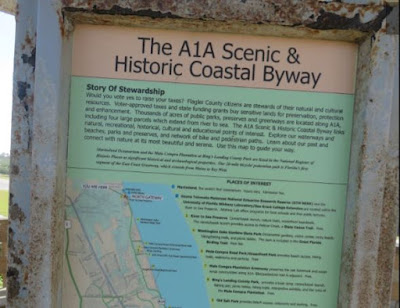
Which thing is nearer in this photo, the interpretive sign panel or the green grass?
the interpretive sign panel

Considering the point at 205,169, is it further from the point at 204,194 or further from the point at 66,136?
the point at 66,136

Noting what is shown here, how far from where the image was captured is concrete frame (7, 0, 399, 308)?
1.27 meters

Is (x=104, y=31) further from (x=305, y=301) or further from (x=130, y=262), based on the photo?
(x=305, y=301)

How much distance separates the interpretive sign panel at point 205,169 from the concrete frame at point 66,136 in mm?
48

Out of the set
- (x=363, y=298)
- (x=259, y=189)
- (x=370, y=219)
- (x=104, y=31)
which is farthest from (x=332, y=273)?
(x=104, y=31)

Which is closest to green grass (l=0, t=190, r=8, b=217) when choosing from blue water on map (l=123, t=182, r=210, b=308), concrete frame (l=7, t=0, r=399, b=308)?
concrete frame (l=7, t=0, r=399, b=308)

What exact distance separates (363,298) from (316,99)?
76cm

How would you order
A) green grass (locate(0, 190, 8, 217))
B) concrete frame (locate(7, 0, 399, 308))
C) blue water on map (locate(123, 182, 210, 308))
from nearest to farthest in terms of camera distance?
concrete frame (locate(7, 0, 399, 308)) → blue water on map (locate(123, 182, 210, 308)) → green grass (locate(0, 190, 8, 217))

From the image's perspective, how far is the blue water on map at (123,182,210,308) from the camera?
138cm

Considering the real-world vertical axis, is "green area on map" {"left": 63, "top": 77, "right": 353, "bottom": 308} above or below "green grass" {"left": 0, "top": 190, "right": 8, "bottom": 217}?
above

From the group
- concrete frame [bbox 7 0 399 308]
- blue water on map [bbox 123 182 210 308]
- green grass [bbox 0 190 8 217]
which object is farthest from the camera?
green grass [bbox 0 190 8 217]

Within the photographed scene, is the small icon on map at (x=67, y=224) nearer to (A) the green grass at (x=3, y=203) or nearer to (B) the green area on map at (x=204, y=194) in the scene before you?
(B) the green area on map at (x=204, y=194)

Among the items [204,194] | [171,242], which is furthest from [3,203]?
[204,194]

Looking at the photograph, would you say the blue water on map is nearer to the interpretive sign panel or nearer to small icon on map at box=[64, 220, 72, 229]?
the interpretive sign panel
